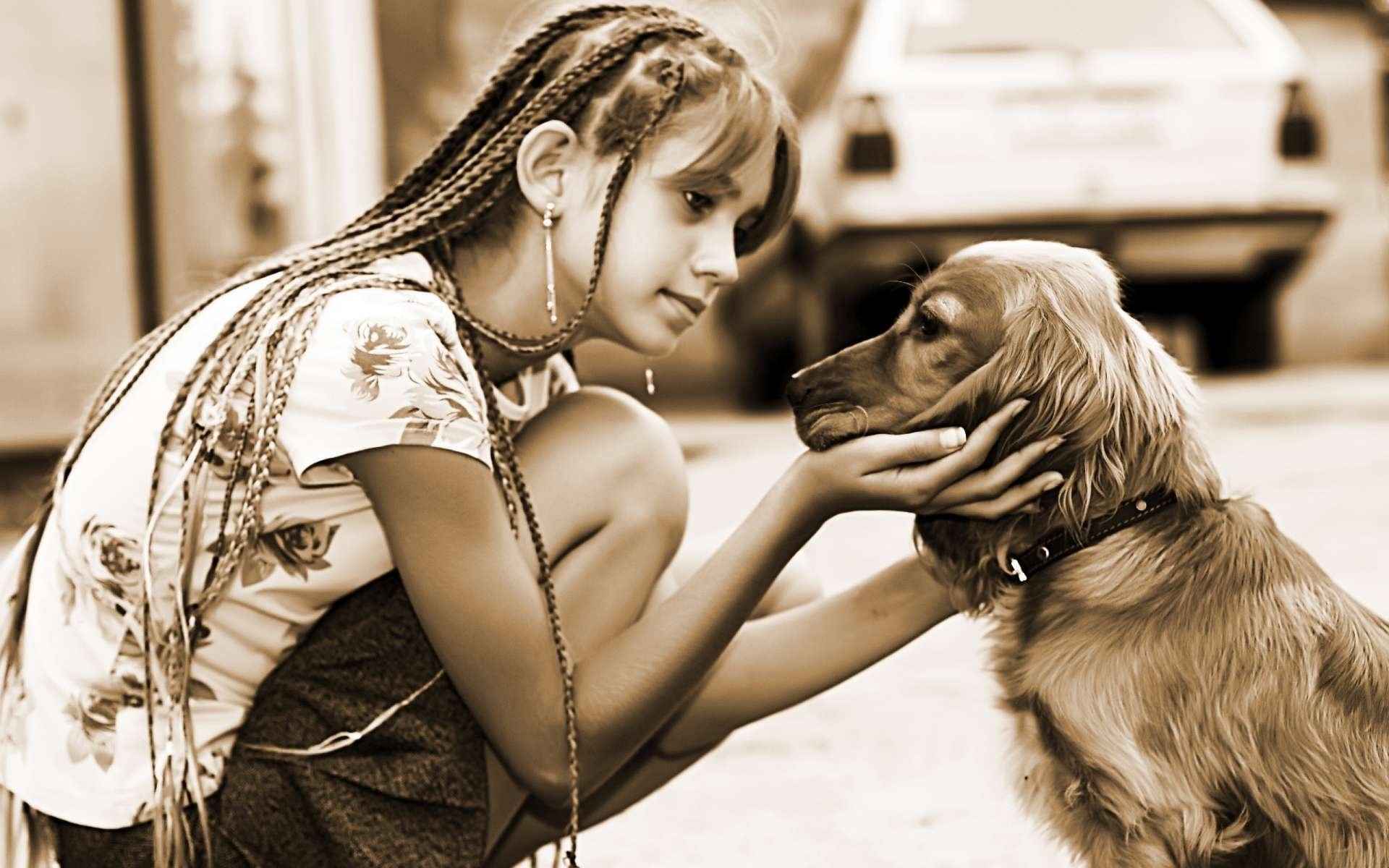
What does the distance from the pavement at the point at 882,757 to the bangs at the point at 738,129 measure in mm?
633

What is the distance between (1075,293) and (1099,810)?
0.59 m

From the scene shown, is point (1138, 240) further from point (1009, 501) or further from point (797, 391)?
point (1009, 501)

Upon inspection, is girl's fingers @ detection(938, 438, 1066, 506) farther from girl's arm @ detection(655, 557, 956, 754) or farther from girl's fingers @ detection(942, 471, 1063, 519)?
girl's arm @ detection(655, 557, 956, 754)

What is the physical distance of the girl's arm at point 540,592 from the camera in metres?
1.70

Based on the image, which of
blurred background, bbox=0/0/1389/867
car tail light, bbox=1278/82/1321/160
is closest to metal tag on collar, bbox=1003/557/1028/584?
blurred background, bbox=0/0/1389/867

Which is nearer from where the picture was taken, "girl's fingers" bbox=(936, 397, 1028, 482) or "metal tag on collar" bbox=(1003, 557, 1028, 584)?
"girl's fingers" bbox=(936, 397, 1028, 482)

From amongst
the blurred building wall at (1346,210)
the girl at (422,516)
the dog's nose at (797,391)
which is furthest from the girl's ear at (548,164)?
the blurred building wall at (1346,210)

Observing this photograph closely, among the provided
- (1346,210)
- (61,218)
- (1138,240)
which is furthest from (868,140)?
(1346,210)

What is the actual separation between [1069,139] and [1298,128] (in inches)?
36.8

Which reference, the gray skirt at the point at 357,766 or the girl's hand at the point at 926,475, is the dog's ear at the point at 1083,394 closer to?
the girl's hand at the point at 926,475

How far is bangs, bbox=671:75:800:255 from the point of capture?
6.21ft

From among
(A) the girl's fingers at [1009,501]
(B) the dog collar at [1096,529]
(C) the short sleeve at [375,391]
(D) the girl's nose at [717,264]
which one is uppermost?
(D) the girl's nose at [717,264]

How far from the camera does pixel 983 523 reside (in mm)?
1931

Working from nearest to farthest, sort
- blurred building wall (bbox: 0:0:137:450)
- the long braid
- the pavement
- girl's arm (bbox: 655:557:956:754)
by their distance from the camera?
1. the long braid
2. girl's arm (bbox: 655:557:956:754)
3. the pavement
4. blurred building wall (bbox: 0:0:137:450)
